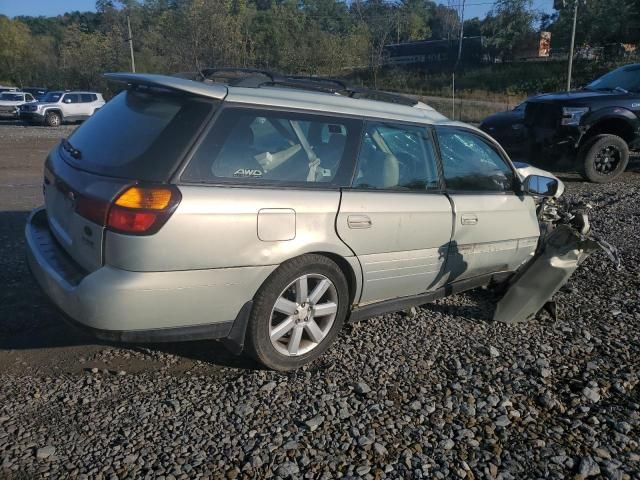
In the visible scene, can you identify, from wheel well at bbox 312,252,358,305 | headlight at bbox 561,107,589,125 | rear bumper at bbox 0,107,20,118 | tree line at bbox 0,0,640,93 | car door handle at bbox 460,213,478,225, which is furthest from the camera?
tree line at bbox 0,0,640,93

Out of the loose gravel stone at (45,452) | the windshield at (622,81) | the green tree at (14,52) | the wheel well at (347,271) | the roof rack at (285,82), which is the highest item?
the green tree at (14,52)

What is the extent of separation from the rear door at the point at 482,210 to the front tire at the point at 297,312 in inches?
41.8

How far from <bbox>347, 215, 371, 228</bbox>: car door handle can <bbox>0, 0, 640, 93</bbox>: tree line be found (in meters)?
34.0

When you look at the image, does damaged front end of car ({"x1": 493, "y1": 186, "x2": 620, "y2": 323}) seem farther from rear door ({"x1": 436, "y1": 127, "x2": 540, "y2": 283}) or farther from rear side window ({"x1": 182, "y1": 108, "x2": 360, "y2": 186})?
rear side window ({"x1": 182, "y1": 108, "x2": 360, "y2": 186})

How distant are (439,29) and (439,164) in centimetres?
9496

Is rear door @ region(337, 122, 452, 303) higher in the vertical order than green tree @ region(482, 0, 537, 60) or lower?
lower

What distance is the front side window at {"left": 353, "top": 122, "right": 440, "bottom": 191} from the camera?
374 cm

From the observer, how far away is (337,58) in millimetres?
44156

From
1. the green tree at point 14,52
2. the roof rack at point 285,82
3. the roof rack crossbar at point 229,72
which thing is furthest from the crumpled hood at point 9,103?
the green tree at point 14,52

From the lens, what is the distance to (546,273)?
432 centimetres

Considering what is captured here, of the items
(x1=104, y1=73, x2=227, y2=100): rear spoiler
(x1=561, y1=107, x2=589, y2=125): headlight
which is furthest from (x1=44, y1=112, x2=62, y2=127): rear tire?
(x1=104, y1=73, x2=227, y2=100): rear spoiler

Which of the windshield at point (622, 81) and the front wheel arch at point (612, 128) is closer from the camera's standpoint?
the front wheel arch at point (612, 128)

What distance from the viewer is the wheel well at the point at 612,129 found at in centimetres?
987

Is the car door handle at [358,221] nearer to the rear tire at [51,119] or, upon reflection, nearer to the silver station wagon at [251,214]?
the silver station wagon at [251,214]
